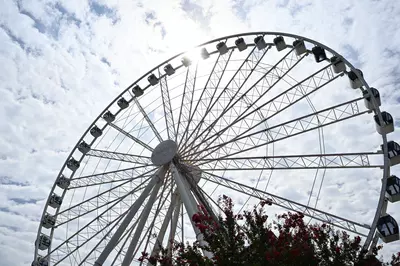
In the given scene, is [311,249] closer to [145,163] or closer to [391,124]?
[391,124]

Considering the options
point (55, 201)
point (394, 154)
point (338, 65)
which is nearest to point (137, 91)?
point (55, 201)

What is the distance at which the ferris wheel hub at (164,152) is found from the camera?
64.7 ft

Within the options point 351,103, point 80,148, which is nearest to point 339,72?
point 351,103

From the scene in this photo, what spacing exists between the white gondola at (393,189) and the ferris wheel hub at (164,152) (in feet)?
34.1

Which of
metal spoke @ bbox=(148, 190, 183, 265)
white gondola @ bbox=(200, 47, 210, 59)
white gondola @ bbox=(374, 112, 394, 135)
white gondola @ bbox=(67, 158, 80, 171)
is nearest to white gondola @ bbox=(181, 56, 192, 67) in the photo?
white gondola @ bbox=(200, 47, 210, 59)

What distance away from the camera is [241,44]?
22.9 m

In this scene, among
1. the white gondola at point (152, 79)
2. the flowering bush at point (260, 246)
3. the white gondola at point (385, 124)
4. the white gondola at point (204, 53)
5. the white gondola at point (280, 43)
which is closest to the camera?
the flowering bush at point (260, 246)

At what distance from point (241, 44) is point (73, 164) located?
13.9 metres

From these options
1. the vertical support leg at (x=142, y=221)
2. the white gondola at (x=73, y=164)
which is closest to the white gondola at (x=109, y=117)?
the white gondola at (x=73, y=164)

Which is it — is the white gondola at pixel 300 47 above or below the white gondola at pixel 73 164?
above

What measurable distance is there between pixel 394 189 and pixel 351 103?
469 centimetres

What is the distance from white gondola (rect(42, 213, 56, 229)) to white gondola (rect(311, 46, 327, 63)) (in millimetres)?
19532

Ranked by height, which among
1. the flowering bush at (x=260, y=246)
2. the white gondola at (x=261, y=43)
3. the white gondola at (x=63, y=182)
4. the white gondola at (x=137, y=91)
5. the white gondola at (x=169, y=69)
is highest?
the white gondola at (x=169, y=69)

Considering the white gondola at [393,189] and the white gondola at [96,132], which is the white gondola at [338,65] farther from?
the white gondola at [96,132]
